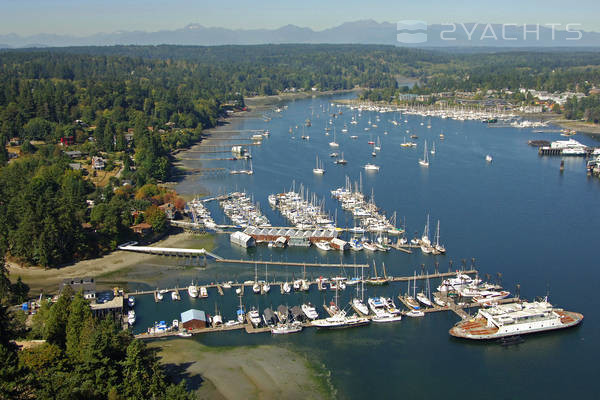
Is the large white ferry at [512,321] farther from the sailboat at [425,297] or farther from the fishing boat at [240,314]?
the fishing boat at [240,314]

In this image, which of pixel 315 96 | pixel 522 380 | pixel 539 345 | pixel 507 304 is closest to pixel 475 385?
pixel 522 380

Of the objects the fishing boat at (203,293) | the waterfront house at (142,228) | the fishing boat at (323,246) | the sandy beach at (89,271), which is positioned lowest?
the fishing boat at (203,293)

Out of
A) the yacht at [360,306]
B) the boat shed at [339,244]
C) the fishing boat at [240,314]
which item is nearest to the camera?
the fishing boat at [240,314]

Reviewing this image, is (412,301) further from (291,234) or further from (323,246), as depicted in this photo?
(291,234)

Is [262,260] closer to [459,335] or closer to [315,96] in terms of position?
[459,335]

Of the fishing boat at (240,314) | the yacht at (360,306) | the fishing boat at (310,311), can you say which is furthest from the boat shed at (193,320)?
the yacht at (360,306)

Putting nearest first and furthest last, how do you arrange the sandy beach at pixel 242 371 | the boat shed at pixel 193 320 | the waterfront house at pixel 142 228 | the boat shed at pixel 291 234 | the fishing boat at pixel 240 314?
1. the sandy beach at pixel 242 371
2. the boat shed at pixel 193 320
3. the fishing boat at pixel 240 314
4. the boat shed at pixel 291 234
5. the waterfront house at pixel 142 228
